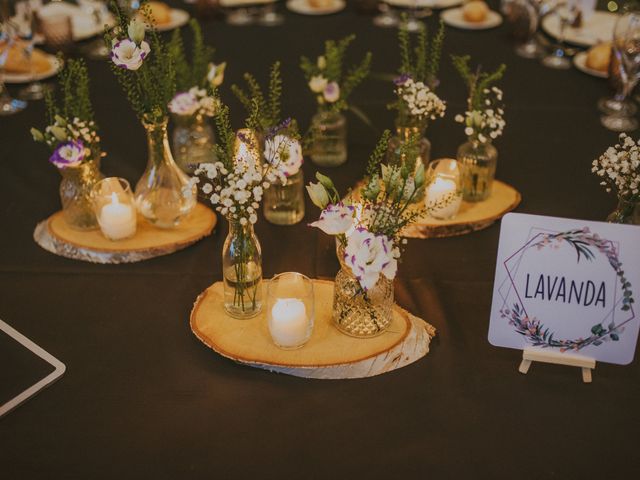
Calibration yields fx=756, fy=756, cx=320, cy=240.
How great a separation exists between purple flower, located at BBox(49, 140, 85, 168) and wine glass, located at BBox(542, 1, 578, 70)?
177cm

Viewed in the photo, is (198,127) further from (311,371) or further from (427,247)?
(311,371)

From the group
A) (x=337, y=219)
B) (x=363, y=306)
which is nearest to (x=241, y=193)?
(x=337, y=219)

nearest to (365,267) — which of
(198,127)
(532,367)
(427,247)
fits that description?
(532,367)

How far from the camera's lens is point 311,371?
1.32m

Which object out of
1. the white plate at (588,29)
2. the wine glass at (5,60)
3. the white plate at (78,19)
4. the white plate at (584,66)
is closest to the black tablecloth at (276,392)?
the wine glass at (5,60)

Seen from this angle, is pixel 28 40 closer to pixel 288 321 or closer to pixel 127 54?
pixel 127 54

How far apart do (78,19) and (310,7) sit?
3.16ft

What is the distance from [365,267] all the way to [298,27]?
210cm

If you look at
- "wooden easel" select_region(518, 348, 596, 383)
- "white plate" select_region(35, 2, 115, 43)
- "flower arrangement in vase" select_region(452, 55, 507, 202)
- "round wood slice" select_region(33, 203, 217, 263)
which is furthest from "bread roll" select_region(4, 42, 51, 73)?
"wooden easel" select_region(518, 348, 596, 383)

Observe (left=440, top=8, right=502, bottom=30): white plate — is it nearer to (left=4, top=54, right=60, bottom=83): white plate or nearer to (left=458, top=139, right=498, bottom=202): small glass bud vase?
(left=458, top=139, right=498, bottom=202): small glass bud vase

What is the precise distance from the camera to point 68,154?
1648 mm

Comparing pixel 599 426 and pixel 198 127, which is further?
pixel 198 127

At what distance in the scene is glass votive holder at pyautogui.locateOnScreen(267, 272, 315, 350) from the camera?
132 centimetres

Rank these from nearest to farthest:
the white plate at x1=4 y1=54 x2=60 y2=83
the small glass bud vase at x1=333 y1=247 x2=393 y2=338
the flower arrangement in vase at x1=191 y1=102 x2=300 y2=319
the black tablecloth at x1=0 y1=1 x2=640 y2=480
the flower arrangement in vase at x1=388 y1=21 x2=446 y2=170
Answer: the black tablecloth at x1=0 y1=1 x2=640 y2=480 < the flower arrangement in vase at x1=191 y1=102 x2=300 y2=319 < the small glass bud vase at x1=333 y1=247 x2=393 y2=338 < the flower arrangement in vase at x1=388 y1=21 x2=446 y2=170 < the white plate at x1=4 y1=54 x2=60 y2=83
